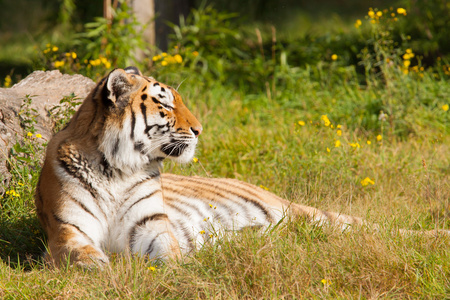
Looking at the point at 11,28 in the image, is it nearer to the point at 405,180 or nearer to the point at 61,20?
the point at 61,20

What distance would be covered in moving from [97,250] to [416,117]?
12.8 feet

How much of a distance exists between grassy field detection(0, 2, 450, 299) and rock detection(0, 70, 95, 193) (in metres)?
0.10

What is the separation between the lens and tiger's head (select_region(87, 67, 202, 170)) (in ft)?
10.1

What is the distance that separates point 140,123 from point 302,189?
1.70 meters

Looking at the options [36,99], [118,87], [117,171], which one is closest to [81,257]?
[117,171]

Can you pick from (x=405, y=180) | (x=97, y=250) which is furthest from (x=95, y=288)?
(x=405, y=180)

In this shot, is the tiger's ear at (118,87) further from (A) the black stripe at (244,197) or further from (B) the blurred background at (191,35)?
(B) the blurred background at (191,35)

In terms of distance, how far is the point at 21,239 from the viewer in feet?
11.7

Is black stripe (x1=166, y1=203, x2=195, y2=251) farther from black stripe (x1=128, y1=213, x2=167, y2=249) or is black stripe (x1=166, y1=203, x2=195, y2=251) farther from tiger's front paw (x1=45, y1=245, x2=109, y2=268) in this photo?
tiger's front paw (x1=45, y1=245, x2=109, y2=268)

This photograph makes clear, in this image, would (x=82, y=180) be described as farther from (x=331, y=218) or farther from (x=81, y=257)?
(x=331, y=218)

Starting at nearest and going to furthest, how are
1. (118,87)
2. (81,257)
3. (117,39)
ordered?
(81,257)
(118,87)
(117,39)

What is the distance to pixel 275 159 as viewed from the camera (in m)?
4.82

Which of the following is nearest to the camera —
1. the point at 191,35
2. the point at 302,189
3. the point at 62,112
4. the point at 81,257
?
the point at 81,257

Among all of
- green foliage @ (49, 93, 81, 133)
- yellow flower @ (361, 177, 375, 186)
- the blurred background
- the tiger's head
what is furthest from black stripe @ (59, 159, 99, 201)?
the blurred background
